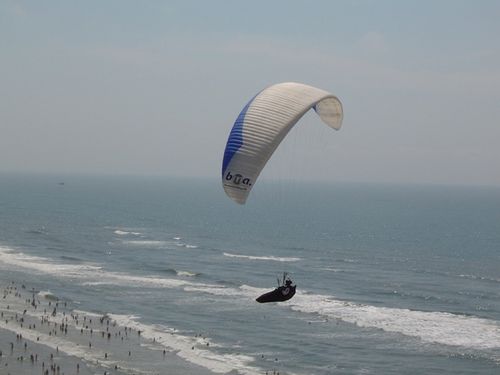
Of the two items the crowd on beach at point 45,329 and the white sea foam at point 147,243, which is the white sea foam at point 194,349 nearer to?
the crowd on beach at point 45,329

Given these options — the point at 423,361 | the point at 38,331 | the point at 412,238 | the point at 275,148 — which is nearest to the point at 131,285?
the point at 38,331

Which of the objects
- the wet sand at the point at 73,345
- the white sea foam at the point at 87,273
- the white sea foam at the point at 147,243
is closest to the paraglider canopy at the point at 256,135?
the wet sand at the point at 73,345

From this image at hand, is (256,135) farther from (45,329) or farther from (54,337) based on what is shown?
(45,329)

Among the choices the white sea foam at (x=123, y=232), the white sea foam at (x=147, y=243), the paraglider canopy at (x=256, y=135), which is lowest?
the white sea foam at (x=147, y=243)

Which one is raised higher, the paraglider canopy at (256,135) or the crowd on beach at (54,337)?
the paraglider canopy at (256,135)

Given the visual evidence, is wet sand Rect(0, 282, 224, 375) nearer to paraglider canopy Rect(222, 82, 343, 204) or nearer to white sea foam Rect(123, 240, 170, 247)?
paraglider canopy Rect(222, 82, 343, 204)

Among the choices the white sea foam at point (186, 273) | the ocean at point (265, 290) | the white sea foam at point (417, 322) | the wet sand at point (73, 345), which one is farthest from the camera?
the white sea foam at point (186, 273)

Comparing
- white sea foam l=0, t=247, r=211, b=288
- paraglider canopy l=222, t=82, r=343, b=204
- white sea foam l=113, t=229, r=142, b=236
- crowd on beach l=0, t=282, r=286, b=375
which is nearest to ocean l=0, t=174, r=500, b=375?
white sea foam l=0, t=247, r=211, b=288
